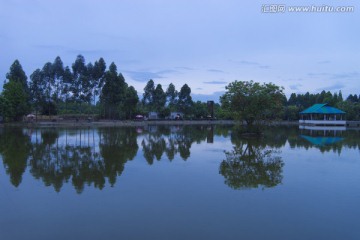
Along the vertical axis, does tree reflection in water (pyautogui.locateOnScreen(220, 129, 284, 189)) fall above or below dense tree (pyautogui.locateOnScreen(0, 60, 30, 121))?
below

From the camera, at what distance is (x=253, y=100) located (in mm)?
27750

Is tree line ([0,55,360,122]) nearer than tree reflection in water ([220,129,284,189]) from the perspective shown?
No

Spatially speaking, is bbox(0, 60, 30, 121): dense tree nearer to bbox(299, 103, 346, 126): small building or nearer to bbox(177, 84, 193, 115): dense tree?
bbox(177, 84, 193, 115): dense tree

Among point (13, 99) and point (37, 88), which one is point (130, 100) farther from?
point (13, 99)

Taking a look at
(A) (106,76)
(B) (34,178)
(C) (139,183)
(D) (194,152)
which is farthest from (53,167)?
(A) (106,76)

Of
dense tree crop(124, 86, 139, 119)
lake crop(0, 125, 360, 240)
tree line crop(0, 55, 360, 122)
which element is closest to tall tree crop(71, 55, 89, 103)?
tree line crop(0, 55, 360, 122)

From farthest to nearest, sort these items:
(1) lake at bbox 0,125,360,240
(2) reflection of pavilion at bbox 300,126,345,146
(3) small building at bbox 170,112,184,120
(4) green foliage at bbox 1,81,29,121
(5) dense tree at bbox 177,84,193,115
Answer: (3) small building at bbox 170,112,184,120, (5) dense tree at bbox 177,84,193,115, (4) green foliage at bbox 1,81,29,121, (2) reflection of pavilion at bbox 300,126,345,146, (1) lake at bbox 0,125,360,240

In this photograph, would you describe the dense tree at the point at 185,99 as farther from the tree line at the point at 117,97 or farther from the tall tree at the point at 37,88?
the tall tree at the point at 37,88

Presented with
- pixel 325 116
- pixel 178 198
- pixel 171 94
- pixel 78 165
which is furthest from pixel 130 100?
pixel 178 198

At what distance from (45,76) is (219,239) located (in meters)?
55.5

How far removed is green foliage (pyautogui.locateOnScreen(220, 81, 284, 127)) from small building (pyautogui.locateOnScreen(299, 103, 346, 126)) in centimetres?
2993

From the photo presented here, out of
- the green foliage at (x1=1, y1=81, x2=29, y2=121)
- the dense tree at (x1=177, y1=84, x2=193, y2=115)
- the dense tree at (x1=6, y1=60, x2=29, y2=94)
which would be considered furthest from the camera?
the dense tree at (x1=177, y1=84, x2=193, y2=115)

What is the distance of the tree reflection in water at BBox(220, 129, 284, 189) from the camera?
417 inches

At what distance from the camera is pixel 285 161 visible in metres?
14.8
